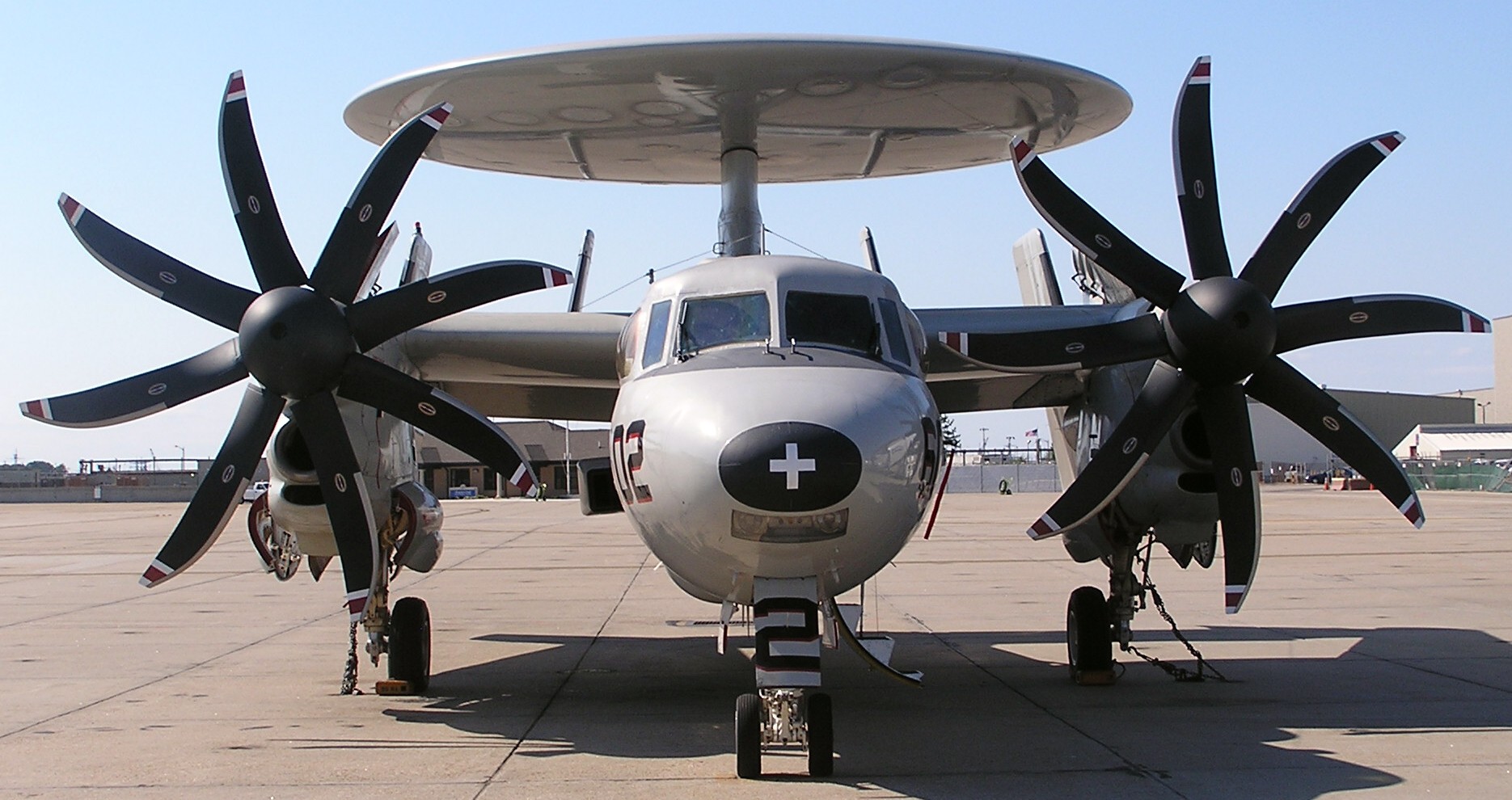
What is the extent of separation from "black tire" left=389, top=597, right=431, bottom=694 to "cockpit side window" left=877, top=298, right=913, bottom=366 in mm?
5328

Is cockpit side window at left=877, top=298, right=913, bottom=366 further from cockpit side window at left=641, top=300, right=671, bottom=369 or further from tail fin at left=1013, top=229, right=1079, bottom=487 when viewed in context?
tail fin at left=1013, top=229, right=1079, bottom=487

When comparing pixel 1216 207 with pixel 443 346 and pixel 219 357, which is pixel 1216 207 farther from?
pixel 219 357

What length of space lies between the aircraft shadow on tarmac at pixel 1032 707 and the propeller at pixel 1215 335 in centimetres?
148

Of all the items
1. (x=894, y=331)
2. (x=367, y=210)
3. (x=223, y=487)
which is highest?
(x=367, y=210)

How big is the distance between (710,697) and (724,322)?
3.93 metres

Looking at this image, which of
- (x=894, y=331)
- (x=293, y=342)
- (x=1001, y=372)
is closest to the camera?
(x=894, y=331)

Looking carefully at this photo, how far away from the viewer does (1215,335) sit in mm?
11273

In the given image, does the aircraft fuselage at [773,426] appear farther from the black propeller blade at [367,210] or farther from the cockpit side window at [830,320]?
the black propeller blade at [367,210]

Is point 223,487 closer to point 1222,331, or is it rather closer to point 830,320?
point 830,320

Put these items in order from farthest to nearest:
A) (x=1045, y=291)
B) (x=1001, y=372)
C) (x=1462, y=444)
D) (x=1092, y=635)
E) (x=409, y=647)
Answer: (x=1462, y=444) < (x=1045, y=291) < (x=1092, y=635) < (x=409, y=647) < (x=1001, y=372)

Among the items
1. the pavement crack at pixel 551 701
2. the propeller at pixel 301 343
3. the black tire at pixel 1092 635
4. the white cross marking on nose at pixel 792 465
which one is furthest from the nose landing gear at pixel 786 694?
the black tire at pixel 1092 635

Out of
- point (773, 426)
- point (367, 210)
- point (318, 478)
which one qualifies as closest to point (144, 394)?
point (318, 478)

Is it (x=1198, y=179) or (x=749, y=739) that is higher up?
(x=1198, y=179)

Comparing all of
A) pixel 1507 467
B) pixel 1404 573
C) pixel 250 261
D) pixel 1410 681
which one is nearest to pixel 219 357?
pixel 250 261
